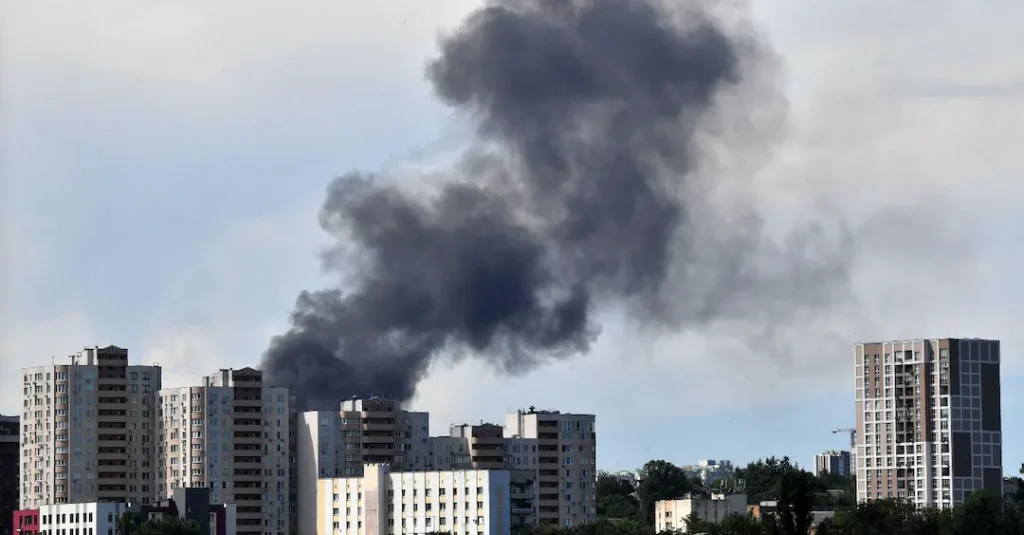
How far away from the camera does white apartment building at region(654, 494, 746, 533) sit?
186000 millimetres

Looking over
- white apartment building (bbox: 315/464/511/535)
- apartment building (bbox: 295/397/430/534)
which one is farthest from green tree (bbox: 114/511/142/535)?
apartment building (bbox: 295/397/430/534)

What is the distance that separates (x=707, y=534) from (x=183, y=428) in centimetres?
6067

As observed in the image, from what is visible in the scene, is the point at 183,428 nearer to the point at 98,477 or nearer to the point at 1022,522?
the point at 98,477

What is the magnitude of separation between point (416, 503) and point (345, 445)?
79.0 ft

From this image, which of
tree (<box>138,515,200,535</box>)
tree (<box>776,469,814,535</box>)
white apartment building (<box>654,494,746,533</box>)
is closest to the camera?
tree (<box>776,469,814,535</box>)

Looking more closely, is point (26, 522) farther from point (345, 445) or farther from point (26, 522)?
point (345, 445)

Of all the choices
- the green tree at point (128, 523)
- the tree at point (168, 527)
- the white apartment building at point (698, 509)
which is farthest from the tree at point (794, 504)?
the white apartment building at point (698, 509)

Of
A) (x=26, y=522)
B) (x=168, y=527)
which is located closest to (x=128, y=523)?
(x=168, y=527)

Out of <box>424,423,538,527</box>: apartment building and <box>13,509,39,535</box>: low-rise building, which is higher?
<box>424,423,538,527</box>: apartment building

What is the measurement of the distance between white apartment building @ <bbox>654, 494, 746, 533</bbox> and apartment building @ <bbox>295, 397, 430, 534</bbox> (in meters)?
23.3

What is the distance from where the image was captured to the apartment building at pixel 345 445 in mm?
190625

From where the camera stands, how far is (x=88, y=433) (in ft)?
631

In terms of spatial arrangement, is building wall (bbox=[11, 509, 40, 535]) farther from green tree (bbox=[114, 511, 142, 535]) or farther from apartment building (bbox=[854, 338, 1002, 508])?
apartment building (bbox=[854, 338, 1002, 508])

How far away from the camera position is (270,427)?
190 meters
